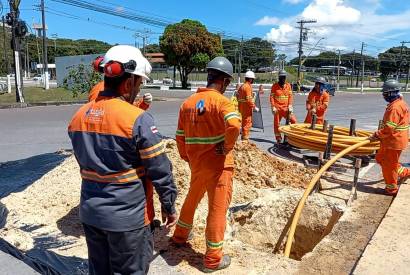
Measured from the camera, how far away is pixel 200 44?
3722cm

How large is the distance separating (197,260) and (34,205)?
2358mm

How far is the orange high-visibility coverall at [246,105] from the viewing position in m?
9.19

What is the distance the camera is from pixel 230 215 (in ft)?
16.2

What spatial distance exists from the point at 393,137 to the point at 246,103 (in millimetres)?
4003

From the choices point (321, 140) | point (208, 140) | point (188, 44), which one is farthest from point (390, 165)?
point (188, 44)

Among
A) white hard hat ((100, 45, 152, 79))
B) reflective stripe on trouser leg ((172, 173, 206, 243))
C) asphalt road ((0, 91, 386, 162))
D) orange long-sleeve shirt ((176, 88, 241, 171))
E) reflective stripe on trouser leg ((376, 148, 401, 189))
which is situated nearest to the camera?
white hard hat ((100, 45, 152, 79))

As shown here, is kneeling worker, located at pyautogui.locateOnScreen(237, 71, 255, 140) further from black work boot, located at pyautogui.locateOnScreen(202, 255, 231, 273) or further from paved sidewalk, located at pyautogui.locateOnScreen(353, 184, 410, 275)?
black work boot, located at pyautogui.locateOnScreen(202, 255, 231, 273)

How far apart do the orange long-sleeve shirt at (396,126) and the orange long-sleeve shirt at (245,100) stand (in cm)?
380

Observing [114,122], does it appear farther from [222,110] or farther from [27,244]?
[27,244]

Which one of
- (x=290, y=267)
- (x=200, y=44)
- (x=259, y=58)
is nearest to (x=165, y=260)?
(x=290, y=267)

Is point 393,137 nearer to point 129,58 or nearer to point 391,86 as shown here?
point 391,86

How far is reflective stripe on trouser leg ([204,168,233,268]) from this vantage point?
11.3 feet

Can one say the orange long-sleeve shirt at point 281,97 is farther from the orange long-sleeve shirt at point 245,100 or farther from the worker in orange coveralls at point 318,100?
the orange long-sleeve shirt at point 245,100

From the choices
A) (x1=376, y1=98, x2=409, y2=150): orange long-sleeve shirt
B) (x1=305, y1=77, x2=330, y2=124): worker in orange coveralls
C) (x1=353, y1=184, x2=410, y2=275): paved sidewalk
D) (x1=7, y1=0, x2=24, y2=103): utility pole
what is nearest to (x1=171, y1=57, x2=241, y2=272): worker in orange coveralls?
(x1=353, y1=184, x2=410, y2=275): paved sidewalk
